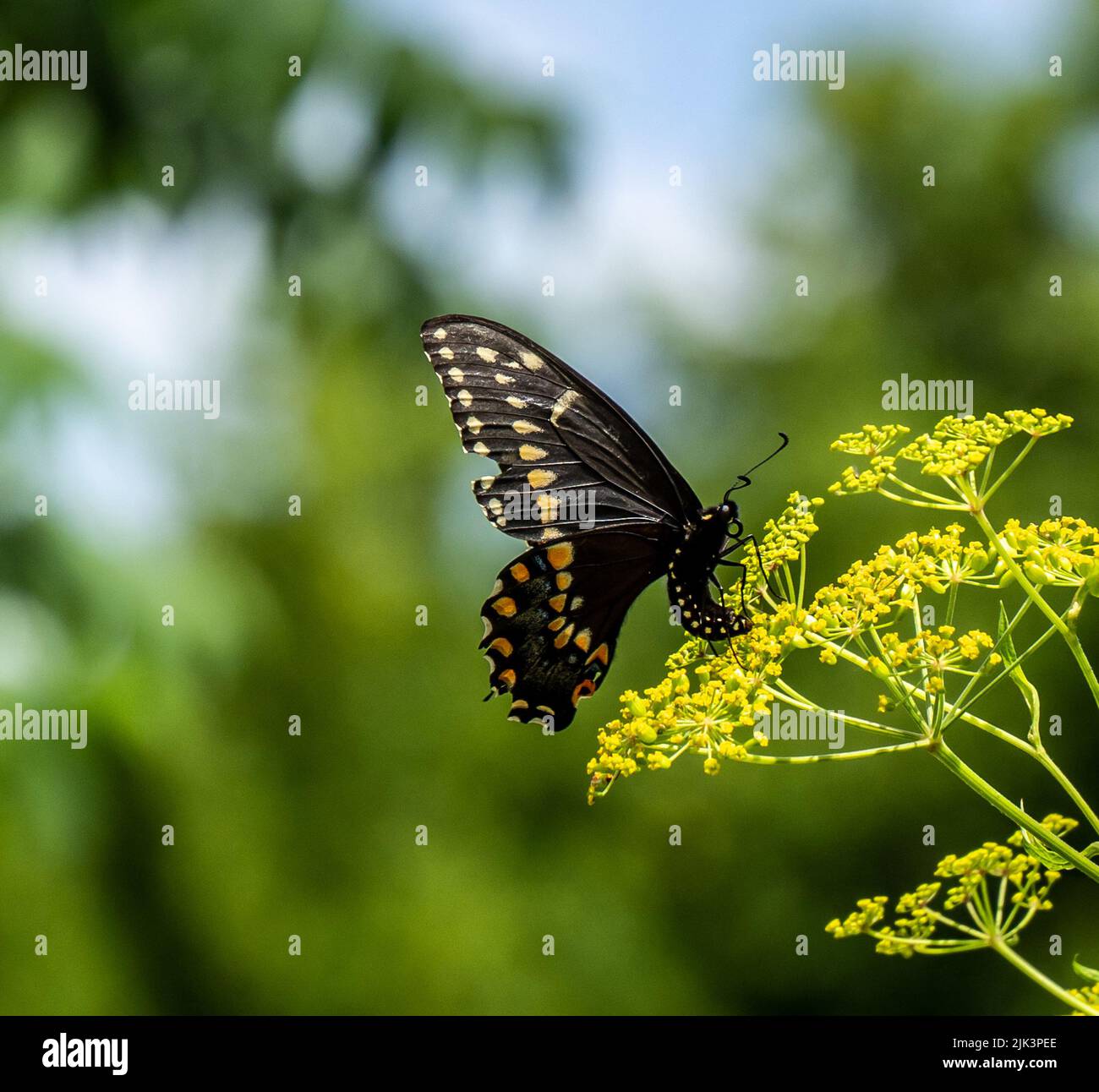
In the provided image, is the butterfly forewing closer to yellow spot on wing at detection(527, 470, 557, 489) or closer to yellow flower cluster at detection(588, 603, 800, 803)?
yellow spot on wing at detection(527, 470, 557, 489)

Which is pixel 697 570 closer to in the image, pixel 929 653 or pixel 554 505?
pixel 554 505

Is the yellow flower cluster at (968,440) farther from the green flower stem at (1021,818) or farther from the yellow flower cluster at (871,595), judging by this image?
the green flower stem at (1021,818)

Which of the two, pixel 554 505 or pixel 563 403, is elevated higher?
pixel 563 403

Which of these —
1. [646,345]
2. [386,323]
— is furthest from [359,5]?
[646,345]

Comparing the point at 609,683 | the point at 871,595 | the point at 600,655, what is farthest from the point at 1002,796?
the point at 609,683

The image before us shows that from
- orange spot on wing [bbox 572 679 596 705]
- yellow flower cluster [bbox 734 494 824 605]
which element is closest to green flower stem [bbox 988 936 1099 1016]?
yellow flower cluster [bbox 734 494 824 605]

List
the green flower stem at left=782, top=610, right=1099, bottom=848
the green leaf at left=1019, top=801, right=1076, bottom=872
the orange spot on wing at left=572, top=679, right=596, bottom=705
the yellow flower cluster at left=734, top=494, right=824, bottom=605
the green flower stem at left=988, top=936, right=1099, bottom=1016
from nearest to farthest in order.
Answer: the green flower stem at left=988, top=936, right=1099, bottom=1016, the green flower stem at left=782, top=610, right=1099, bottom=848, the green leaf at left=1019, top=801, right=1076, bottom=872, the yellow flower cluster at left=734, top=494, right=824, bottom=605, the orange spot on wing at left=572, top=679, right=596, bottom=705
